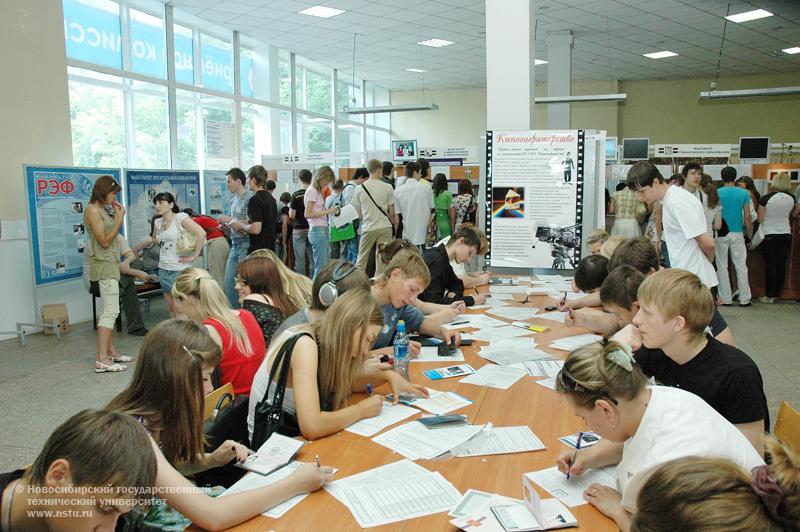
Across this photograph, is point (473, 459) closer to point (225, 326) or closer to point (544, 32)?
point (225, 326)

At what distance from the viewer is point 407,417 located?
212 centimetres

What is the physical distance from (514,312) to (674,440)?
246 cm

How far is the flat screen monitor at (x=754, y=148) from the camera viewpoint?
1095 centimetres

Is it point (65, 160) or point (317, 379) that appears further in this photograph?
point (65, 160)

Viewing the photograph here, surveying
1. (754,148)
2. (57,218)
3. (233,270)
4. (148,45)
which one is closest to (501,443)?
(233,270)

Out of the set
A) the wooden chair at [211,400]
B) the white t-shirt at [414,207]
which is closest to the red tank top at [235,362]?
the wooden chair at [211,400]

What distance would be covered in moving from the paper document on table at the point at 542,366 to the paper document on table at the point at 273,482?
1.27m

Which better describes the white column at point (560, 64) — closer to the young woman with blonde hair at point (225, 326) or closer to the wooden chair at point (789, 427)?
the young woman with blonde hair at point (225, 326)

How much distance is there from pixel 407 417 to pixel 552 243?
334 centimetres

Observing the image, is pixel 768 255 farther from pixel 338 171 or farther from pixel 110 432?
pixel 110 432

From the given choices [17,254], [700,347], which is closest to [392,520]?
[700,347]

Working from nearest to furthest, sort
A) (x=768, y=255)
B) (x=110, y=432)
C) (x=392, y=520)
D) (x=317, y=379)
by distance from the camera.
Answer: (x=110, y=432), (x=392, y=520), (x=317, y=379), (x=768, y=255)

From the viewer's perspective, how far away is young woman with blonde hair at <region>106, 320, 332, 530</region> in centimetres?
Result: 149

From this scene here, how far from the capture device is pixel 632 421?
60.1 inches
